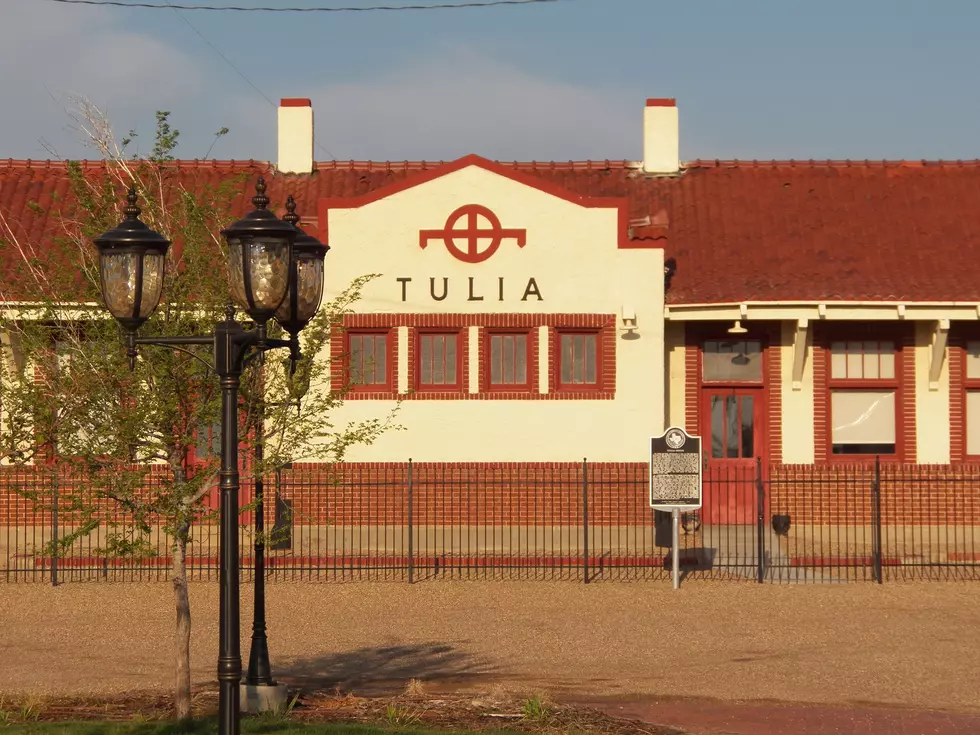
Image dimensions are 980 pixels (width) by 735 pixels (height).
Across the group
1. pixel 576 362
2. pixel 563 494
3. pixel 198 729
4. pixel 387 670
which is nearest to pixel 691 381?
pixel 576 362

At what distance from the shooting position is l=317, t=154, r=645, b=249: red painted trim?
2327cm

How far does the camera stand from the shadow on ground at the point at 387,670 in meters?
13.5

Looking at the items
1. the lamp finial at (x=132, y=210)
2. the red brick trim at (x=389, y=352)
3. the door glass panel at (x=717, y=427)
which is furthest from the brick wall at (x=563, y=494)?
the lamp finial at (x=132, y=210)

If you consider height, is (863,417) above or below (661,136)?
below

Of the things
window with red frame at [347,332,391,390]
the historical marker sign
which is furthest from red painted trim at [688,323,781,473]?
the historical marker sign

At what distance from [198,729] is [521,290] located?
13273 mm

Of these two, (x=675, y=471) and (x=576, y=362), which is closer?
(x=675, y=471)

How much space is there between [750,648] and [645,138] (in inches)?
575

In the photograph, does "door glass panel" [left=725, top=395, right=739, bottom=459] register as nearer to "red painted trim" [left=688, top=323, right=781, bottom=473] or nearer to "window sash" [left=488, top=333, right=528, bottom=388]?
"red painted trim" [left=688, top=323, right=781, bottom=473]

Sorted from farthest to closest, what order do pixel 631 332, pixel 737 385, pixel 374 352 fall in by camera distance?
1. pixel 737 385
2. pixel 374 352
3. pixel 631 332

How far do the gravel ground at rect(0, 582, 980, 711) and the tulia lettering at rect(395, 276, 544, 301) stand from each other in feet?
18.6

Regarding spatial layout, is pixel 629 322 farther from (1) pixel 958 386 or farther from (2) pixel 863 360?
(1) pixel 958 386

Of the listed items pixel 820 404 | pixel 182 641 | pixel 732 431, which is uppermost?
pixel 820 404

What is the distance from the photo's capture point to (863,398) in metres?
24.6
